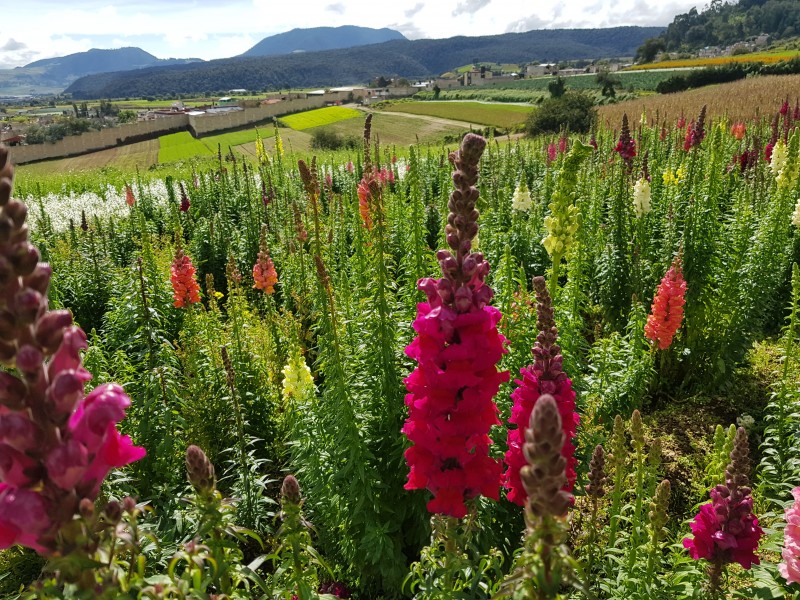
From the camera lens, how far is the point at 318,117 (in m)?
64.6

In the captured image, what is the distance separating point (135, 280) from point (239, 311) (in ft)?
7.85

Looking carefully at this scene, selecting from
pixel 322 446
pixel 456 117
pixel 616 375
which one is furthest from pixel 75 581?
pixel 456 117

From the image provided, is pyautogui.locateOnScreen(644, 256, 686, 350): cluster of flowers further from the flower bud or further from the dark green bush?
the dark green bush

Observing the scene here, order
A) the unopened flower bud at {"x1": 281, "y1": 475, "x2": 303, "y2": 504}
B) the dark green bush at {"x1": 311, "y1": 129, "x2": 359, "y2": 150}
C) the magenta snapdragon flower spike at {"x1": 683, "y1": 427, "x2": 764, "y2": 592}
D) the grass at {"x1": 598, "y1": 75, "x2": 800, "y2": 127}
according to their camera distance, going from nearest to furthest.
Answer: the unopened flower bud at {"x1": 281, "y1": 475, "x2": 303, "y2": 504}, the magenta snapdragon flower spike at {"x1": 683, "y1": 427, "x2": 764, "y2": 592}, the grass at {"x1": 598, "y1": 75, "x2": 800, "y2": 127}, the dark green bush at {"x1": 311, "y1": 129, "x2": 359, "y2": 150}

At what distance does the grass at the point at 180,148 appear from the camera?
4234 centimetres

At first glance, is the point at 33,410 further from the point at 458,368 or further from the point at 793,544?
the point at 793,544

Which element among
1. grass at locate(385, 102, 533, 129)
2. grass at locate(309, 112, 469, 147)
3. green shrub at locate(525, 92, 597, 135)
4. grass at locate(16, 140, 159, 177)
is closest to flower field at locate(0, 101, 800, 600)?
green shrub at locate(525, 92, 597, 135)

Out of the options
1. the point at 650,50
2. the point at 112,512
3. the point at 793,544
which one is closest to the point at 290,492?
the point at 112,512

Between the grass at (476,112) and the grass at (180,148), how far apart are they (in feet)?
91.5

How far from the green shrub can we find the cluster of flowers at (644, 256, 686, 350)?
106 feet

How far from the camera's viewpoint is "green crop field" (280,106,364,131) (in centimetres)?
5934

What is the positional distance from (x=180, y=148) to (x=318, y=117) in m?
22.3

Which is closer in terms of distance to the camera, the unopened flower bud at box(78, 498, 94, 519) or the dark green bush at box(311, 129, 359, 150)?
the unopened flower bud at box(78, 498, 94, 519)

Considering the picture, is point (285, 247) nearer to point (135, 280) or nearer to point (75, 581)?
point (135, 280)
